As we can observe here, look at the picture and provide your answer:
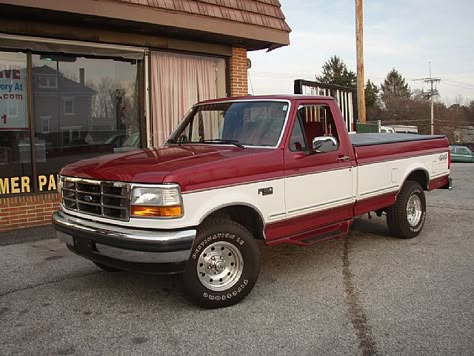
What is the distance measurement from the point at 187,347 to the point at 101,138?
590 cm

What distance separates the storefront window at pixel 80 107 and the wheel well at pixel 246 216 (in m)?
4.46

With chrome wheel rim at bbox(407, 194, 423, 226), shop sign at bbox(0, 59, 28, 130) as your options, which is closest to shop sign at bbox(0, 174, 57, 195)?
shop sign at bbox(0, 59, 28, 130)

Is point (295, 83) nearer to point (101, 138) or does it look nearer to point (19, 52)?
point (101, 138)

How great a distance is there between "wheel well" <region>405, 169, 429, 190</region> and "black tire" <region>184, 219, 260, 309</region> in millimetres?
3523

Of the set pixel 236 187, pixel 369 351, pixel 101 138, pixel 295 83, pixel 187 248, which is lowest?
pixel 369 351

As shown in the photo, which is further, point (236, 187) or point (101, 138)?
point (101, 138)

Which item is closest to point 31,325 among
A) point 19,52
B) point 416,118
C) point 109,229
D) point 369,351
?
point 109,229

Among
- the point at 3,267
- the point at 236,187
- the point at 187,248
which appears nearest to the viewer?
the point at 187,248

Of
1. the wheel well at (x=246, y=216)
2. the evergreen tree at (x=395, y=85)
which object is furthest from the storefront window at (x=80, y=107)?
the evergreen tree at (x=395, y=85)

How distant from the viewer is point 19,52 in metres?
7.59

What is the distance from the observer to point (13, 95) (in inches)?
304

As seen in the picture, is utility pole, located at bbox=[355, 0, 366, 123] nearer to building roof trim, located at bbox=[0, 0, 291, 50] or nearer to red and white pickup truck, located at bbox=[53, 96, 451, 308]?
building roof trim, located at bbox=[0, 0, 291, 50]

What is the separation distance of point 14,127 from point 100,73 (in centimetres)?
178

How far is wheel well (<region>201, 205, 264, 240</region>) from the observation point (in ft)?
14.6
